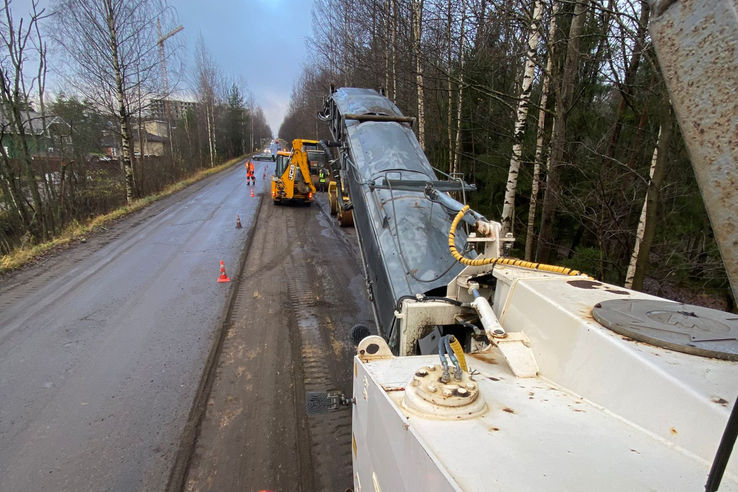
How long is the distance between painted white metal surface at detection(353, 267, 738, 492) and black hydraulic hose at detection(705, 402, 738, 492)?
49 cm

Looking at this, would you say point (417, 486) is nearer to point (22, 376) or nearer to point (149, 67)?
point (22, 376)

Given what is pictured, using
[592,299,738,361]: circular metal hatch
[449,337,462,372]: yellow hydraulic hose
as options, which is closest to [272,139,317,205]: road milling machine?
[449,337,462,372]: yellow hydraulic hose

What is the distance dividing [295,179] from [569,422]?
15042 millimetres

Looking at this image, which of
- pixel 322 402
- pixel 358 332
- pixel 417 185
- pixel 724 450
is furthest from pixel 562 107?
pixel 724 450

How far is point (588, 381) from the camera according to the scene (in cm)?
171

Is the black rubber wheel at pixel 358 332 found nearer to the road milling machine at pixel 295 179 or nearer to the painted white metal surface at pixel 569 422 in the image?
the painted white metal surface at pixel 569 422

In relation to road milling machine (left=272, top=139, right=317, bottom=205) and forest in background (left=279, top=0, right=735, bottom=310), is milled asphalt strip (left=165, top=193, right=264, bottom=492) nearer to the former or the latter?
forest in background (left=279, top=0, right=735, bottom=310)

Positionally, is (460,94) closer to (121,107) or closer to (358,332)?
(358,332)

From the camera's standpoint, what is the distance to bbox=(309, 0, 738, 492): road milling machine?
0.70 m

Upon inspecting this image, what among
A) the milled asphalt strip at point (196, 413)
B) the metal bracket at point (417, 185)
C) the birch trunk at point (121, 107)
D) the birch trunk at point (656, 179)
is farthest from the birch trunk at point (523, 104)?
the birch trunk at point (121, 107)

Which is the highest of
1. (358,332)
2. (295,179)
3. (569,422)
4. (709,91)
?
(709,91)

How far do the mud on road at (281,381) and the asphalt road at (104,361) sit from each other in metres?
0.33

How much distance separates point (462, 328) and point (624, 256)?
5857mm

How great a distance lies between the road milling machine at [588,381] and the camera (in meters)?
0.70
